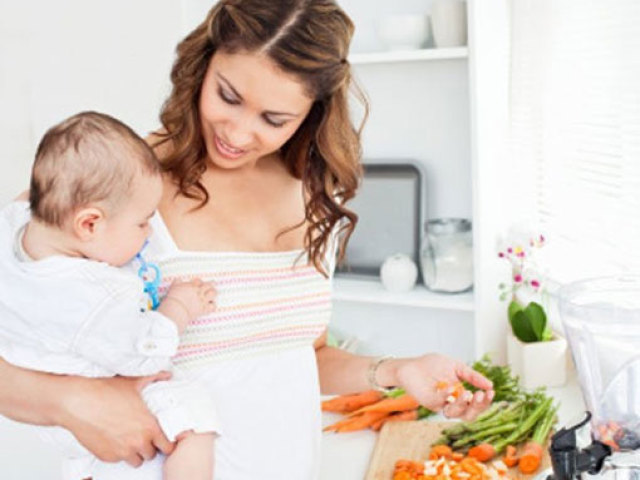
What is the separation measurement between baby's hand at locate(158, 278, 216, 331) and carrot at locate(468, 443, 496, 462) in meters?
0.70

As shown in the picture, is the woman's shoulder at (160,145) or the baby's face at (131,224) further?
the woman's shoulder at (160,145)

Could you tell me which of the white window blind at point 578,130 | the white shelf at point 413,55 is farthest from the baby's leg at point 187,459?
the white shelf at point 413,55

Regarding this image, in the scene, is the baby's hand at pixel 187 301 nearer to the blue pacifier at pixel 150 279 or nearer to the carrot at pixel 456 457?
the blue pacifier at pixel 150 279

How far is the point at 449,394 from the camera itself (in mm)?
1438

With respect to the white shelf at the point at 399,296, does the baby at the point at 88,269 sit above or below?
above

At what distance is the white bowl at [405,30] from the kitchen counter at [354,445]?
1161 millimetres

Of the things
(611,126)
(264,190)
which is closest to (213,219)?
(264,190)

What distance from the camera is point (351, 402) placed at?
2.13m

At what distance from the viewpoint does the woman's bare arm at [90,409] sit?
125 centimetres

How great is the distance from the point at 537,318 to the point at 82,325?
4.28 feet

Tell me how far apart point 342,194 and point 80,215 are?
56 centimetres

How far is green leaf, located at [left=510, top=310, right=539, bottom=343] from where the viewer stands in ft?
7.22

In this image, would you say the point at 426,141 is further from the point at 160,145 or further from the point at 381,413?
the point at 160,145

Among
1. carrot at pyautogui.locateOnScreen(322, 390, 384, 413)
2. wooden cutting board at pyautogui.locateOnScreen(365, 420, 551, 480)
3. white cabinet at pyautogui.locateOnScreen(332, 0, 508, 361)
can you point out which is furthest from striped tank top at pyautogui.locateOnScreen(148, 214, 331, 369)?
white cabinet at pyautogui.locateOnScreen(332, 0, 508, 361)
